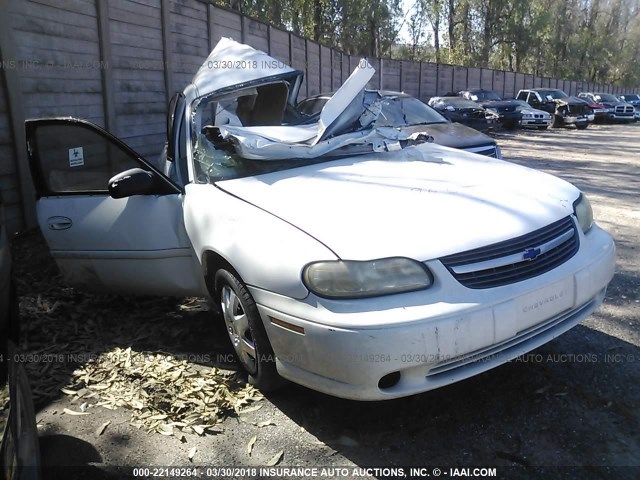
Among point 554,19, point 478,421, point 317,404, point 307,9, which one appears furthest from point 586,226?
point 554,19

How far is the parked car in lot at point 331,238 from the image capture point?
234cm

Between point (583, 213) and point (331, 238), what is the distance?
159 centimetres

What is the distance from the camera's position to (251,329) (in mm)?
2727

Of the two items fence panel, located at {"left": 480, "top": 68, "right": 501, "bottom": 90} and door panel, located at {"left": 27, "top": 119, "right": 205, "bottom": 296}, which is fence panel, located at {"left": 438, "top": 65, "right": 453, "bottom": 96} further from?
door panel, located at {"left": 27, "top": 119, "right": 205, "bottom": 296}

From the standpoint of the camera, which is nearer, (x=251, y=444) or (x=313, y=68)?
(x=251, y=444)

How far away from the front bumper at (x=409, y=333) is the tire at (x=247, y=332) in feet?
0.36

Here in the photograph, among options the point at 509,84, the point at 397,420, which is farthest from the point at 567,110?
the point at 397,420

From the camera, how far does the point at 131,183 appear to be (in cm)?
327

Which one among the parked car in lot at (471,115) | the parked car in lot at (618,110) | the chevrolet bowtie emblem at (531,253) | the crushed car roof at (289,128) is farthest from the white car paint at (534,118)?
the chevrolet bowtie emblem at (531,253)

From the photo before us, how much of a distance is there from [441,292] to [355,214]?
558mm

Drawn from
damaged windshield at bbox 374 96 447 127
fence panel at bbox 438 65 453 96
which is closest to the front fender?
damaged windshield at bbox 374 96 447 127

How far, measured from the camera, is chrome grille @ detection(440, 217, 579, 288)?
7.93ft

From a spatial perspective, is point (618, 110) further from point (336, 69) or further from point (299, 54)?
point (299, 54)

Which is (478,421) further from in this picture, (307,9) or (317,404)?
(307,9)
